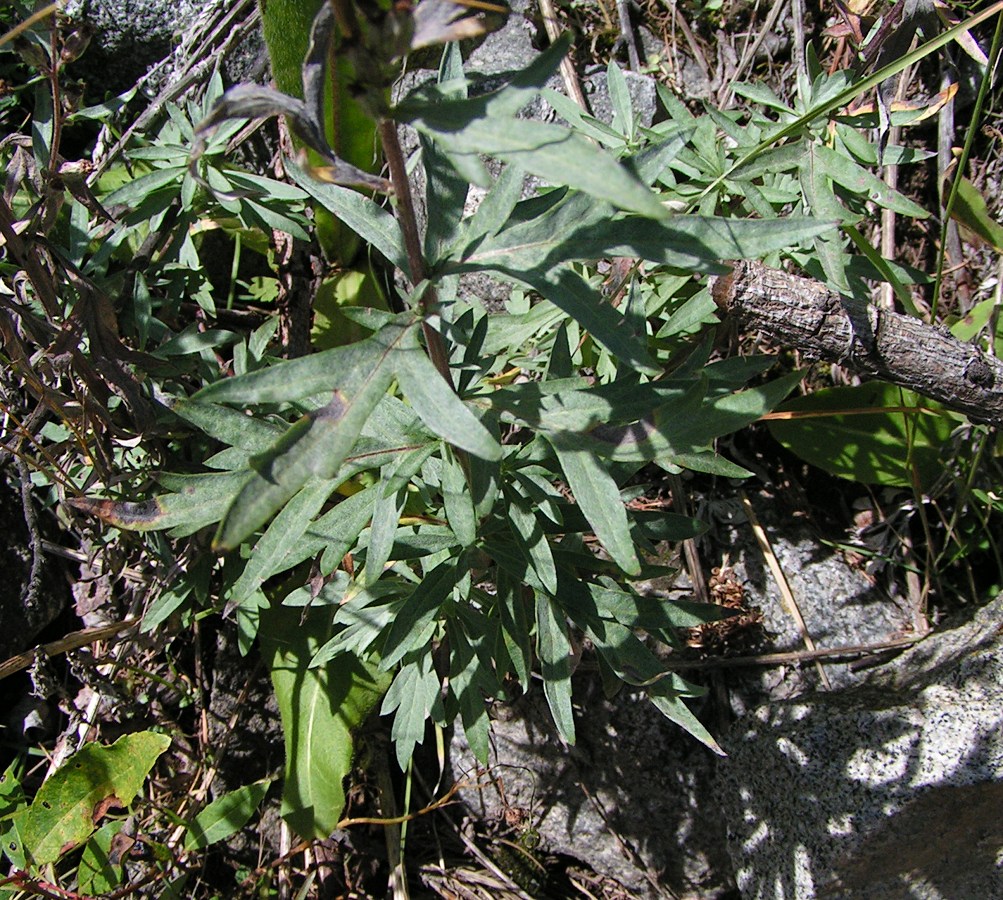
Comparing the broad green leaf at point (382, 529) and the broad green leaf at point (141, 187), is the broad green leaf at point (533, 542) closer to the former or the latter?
the broad green leaf at point (382, 529)

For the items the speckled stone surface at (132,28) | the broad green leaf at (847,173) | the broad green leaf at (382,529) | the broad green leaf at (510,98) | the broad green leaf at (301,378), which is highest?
the speckled stone surface at (132,28)

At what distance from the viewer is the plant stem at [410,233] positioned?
4.02 ft

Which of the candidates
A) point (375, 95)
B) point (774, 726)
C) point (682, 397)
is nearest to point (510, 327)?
point (682, 397)

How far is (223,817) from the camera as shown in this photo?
8.15ft

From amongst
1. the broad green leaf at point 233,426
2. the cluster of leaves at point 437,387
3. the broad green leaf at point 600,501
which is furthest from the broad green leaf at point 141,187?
the broad green leaf at point 600,501

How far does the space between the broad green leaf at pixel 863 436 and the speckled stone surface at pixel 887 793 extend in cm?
58

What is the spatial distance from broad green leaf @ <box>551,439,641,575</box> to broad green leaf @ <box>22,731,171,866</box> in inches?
66.7

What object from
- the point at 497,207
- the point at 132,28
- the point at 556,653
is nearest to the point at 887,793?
the point at 556,653

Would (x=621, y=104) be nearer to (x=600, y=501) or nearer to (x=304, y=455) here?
(x=600, y=501)

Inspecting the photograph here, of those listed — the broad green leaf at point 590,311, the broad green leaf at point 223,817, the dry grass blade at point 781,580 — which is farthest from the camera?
the dry grass blade at point 781,580

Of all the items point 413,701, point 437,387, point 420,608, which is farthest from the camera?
point 413,701

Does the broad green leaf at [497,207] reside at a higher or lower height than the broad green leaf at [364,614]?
higher

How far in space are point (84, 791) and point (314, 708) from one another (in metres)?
0.68

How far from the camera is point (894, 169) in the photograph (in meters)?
3.05
